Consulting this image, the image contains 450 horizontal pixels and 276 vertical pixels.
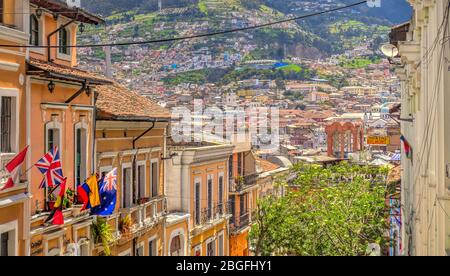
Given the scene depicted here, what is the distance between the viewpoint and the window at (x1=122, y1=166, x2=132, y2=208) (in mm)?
21703

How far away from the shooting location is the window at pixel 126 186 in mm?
21703

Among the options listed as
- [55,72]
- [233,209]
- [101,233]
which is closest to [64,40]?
[55,72]

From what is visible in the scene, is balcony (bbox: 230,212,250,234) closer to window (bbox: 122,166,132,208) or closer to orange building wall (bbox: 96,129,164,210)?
orange building wall (bbox: 96,129,164,210)

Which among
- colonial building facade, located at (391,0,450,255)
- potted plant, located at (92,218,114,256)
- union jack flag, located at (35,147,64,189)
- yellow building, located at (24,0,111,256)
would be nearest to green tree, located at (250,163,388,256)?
colonial building facade, located at (391,0,450,255)

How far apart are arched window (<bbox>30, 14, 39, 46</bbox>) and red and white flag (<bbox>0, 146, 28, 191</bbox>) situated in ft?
11.5

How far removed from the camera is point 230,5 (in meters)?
84.6

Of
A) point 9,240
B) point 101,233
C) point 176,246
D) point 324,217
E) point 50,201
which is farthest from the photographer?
point 176,246

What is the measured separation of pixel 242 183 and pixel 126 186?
539 inches

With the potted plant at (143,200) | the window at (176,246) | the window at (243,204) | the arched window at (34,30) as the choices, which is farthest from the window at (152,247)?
the window at (243,204)

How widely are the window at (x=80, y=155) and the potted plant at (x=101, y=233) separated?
4.09 feet

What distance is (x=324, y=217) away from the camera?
2561cm

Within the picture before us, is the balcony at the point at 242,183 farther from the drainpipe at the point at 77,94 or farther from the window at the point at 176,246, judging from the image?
the drainpipe at the point at 77,94

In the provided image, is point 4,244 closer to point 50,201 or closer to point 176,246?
point 50,201
